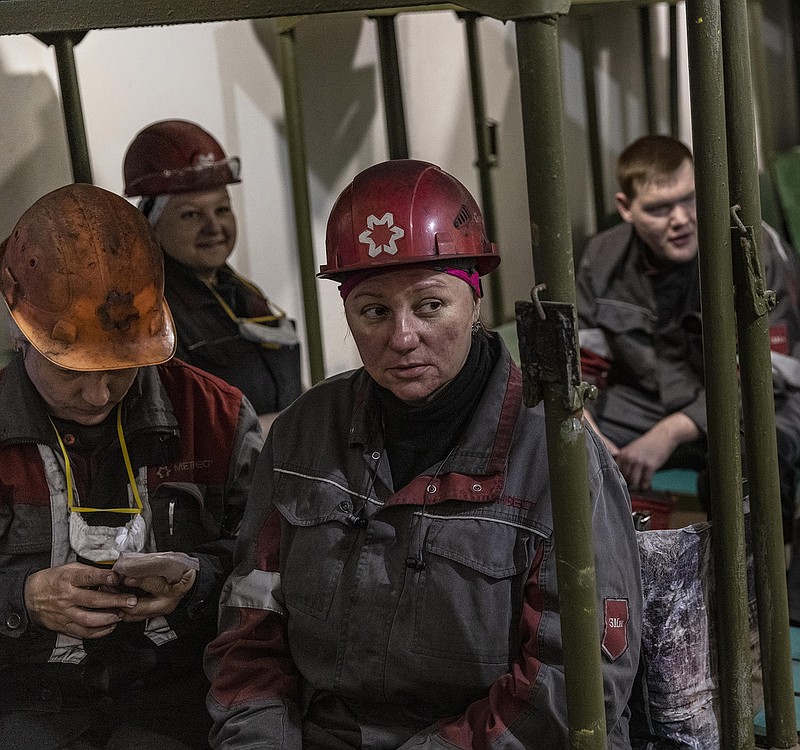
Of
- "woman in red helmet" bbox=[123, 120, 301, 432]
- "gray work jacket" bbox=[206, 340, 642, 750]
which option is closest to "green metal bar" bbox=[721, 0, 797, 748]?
"gray work jacket" bbox=[206, 340, 642, 750]

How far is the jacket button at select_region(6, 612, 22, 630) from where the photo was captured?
84.2 inches

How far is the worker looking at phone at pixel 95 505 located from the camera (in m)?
2.16

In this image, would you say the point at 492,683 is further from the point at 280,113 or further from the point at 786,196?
the point at 786,196

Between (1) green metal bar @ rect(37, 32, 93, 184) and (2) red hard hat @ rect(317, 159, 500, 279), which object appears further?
(1) green metal bar @ rect(37, 32, 93, 184)

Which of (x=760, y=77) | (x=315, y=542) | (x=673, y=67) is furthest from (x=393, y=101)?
(x=760, y=77)

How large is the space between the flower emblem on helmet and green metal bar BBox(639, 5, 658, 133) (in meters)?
4.20

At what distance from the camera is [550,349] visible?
5.37ft

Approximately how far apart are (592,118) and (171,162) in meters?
2.89

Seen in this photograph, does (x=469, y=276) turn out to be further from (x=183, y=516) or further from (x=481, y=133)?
(x=481, y=133)

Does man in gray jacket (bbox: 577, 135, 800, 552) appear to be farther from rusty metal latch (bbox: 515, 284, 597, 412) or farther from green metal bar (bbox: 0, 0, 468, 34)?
green metal bar (bbox: 0, 0, 468, 34)

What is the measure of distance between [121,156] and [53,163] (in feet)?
1.19

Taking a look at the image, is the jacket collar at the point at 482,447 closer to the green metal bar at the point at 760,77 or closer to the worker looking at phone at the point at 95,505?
the worker looking at phone at the point at 95,505

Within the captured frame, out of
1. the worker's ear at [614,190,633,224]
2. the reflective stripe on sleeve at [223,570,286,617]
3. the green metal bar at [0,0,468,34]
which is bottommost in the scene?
the reflective stripe on sleeve at [223,570,286,617]

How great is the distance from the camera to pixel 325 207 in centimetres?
447
